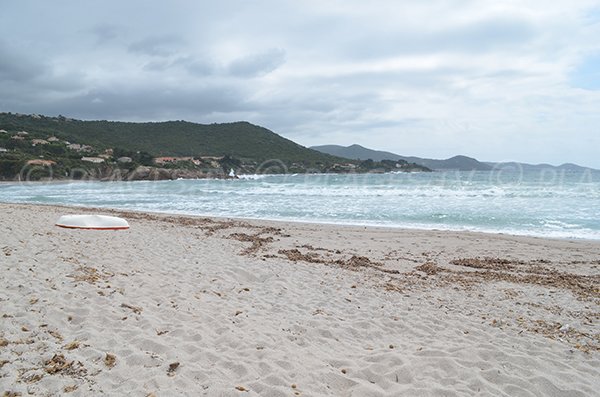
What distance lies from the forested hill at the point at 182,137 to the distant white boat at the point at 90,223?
78596 millimetres

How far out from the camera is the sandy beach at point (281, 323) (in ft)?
10.6

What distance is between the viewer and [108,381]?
2.97m

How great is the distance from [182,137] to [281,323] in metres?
101

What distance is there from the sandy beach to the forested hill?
83.3 metres

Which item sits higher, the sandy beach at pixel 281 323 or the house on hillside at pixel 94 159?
the house on hillside at pixel 94 159

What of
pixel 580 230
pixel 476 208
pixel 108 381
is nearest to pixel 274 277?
pixel 108 381

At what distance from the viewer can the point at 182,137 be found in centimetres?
10038

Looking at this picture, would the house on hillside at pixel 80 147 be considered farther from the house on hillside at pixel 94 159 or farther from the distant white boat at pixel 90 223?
the distant white boat at pixel 90 223

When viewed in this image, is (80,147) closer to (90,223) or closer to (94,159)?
(94,159)

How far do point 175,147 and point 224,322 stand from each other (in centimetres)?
9335

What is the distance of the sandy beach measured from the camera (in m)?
3.23

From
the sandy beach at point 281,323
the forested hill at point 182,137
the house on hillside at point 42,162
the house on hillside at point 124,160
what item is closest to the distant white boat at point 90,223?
the sandy beach at point 281,323

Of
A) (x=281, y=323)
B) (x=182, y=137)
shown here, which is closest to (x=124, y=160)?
(x=182, y=137)

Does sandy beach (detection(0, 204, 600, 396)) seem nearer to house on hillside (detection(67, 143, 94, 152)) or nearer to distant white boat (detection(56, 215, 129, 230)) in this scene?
distant white boat (detection(56, 215, 129, 230))
